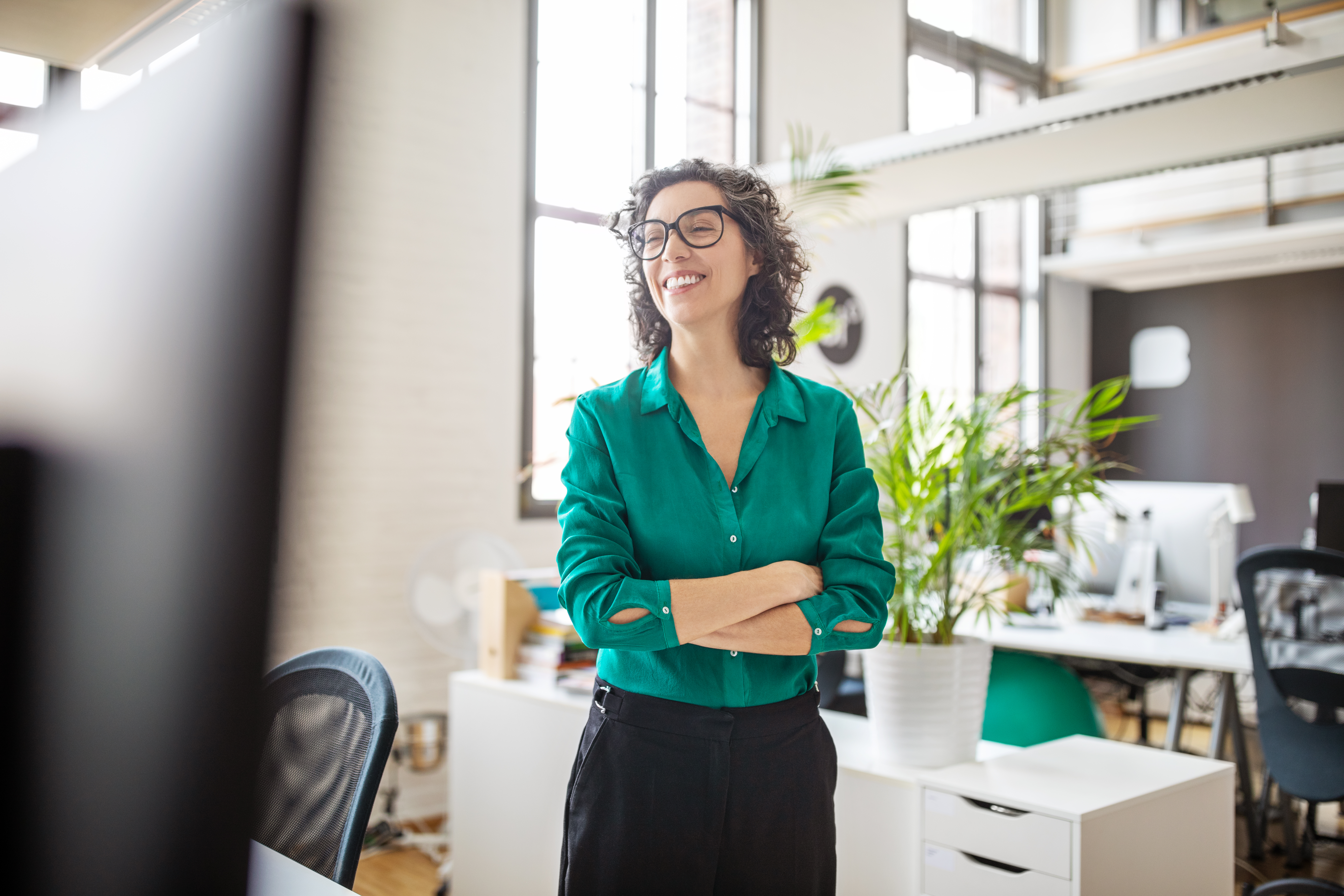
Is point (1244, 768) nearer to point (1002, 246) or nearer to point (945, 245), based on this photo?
point (945, 245)

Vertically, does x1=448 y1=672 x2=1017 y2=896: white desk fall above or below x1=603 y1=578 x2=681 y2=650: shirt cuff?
below

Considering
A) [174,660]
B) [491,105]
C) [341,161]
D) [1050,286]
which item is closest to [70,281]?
[341,161]

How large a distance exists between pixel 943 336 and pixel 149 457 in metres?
5.42

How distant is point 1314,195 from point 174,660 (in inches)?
287

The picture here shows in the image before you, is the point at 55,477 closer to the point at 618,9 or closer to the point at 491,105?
the point at 491,105

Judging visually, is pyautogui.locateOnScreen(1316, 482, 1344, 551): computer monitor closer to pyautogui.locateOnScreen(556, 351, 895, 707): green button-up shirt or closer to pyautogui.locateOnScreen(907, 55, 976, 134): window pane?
pyautogui.locateOnScreen(556, 351, 895, 707): green button-up shirt

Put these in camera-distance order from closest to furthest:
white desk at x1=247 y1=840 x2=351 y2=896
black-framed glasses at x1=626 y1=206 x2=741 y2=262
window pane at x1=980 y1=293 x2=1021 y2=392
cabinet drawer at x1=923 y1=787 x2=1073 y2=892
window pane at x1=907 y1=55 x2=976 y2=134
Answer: white desk at x1=247 y1=840 x2=351 y2=896
black-framed glasses at x1=626 y1=206 x2=741 y2=262
cabinet drawer at x1=923 y1=787 x2=1073 y2=892
window pane at x1=907 y1=55 x2=976 y2=134
window pane at x1=980 y1=293 x2=1021 y2=392

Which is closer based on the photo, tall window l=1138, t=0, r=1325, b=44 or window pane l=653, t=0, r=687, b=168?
window pane l=653, t=0, r=687, b=168

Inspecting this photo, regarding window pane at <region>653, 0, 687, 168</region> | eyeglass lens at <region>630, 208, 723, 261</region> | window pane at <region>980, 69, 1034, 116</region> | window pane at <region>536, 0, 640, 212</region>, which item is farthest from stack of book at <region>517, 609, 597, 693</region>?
window pane at <region>980, 69, 1034, 116</region>

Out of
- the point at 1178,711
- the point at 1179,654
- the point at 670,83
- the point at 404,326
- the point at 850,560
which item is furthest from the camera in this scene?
the point at 670,83

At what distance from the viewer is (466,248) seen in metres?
4.23

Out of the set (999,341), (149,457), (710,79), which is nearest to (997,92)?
(999,341)

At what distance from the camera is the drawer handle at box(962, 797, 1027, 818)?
180 cm

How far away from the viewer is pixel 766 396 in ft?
4.87
